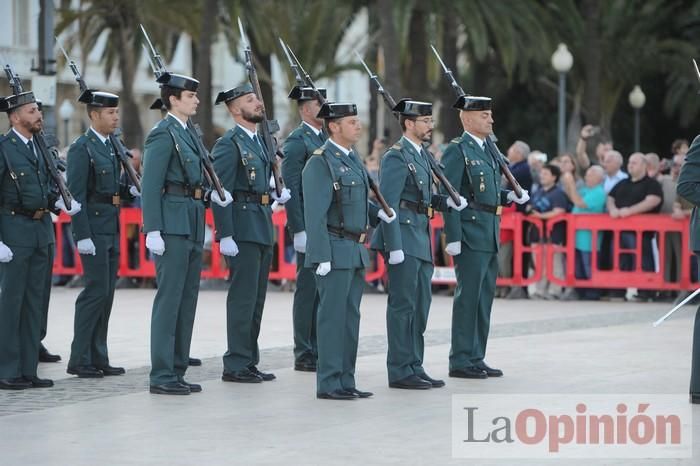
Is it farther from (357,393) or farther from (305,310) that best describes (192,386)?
(305,310)

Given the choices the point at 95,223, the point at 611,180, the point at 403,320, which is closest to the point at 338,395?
the point at 403,320

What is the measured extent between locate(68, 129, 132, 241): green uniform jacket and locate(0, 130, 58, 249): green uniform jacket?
46cm

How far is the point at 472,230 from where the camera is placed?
38.1ft

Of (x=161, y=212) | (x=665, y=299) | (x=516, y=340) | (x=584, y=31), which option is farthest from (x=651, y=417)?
(x=584, y=31)

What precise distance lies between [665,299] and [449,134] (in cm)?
1796

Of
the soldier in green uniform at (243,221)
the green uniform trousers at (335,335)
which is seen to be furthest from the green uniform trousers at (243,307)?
the green uniform trousers at (335,335)

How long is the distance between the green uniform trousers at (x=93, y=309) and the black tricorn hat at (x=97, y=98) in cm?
97

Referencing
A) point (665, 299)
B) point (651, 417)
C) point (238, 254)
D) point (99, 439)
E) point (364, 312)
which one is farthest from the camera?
point (665, 299)

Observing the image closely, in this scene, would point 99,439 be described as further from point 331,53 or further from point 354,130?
point 331,53

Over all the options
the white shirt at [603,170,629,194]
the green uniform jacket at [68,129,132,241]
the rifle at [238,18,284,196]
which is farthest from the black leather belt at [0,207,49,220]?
the white shirt at [603,170,629,194]

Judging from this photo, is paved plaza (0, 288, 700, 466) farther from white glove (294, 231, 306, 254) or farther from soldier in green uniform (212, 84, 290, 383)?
white glove (294, 231, 306, 254)

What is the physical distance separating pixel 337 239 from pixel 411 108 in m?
1.23

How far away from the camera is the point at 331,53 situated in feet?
109

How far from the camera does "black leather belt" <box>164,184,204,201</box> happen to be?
34.5 feet
